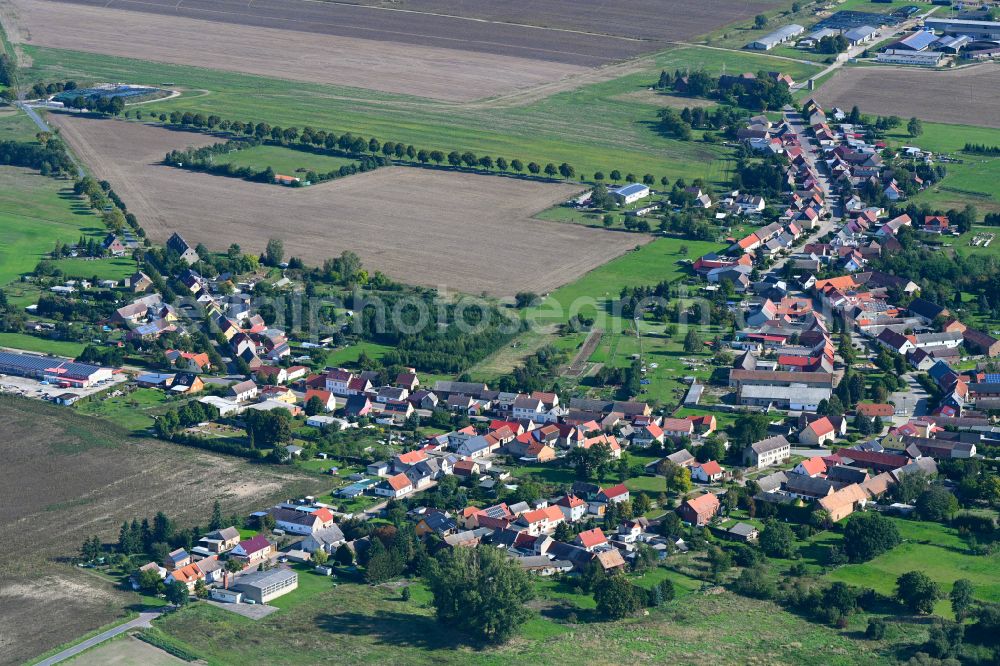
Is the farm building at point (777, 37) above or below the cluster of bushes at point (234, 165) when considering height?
above

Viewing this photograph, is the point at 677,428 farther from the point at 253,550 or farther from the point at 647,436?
the point at 253,550

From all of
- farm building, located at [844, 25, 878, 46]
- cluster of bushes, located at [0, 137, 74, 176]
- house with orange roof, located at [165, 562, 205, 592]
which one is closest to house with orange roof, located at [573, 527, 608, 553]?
house with orange roof, located at [165, 562, 205, 592]

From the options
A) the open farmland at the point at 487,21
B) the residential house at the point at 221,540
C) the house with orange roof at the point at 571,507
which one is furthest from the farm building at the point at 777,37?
the residential house at the point at 221,540

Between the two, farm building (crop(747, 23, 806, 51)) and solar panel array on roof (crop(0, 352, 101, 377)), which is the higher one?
farm building (crop(747, 23, 806, 51))

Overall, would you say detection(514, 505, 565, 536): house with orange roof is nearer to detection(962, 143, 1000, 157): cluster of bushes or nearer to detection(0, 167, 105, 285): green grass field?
detection(0, 167, 105, 285): green grass field

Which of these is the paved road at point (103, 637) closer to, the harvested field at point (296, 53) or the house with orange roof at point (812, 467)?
the house with orange roof at point (812, 467)

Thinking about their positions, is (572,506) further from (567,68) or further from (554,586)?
(567,68)
